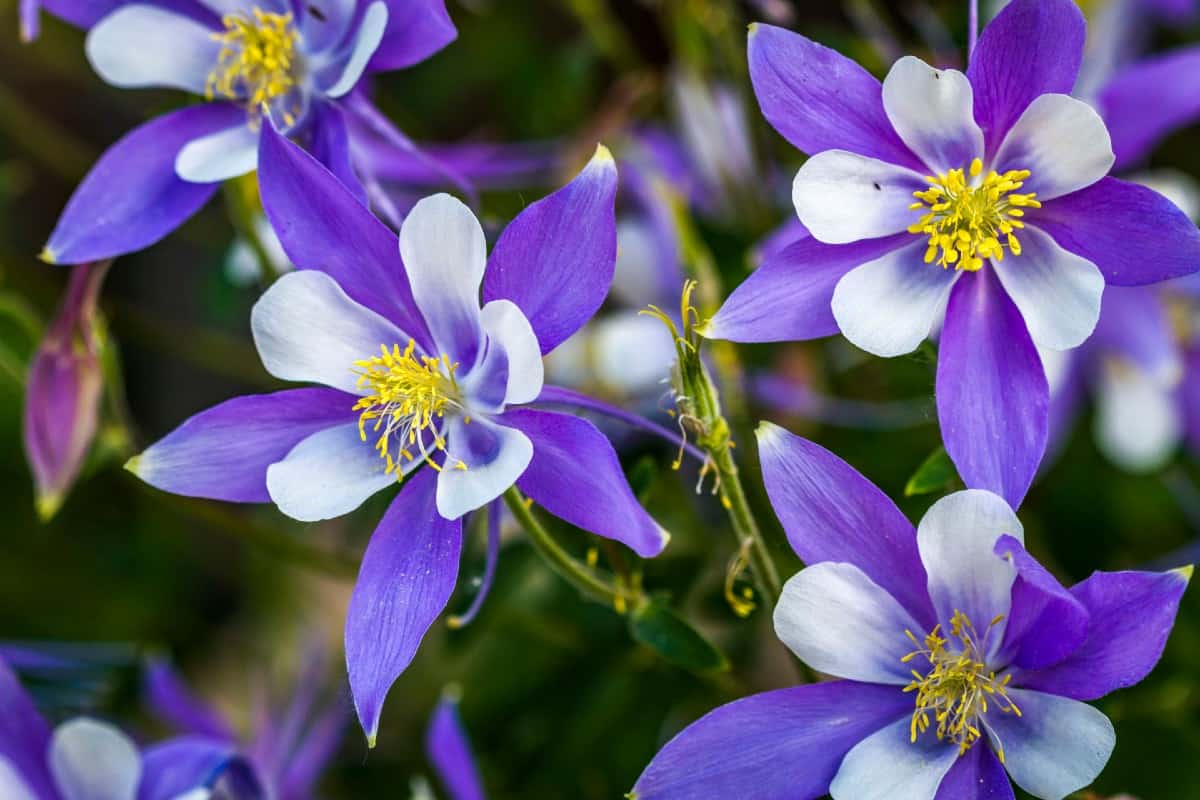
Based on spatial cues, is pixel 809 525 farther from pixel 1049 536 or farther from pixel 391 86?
pixel 391 86

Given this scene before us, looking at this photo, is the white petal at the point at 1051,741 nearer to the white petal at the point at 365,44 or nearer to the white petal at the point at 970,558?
the white petal at the point at 970,558

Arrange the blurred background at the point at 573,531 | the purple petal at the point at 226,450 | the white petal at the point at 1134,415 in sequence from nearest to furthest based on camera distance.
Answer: the purple petal at the point at 226,450 < the blurred background at the point at 573,531 < the white petal at the point at 1134,415

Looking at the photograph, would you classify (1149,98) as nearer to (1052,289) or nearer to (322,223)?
(1052,289)

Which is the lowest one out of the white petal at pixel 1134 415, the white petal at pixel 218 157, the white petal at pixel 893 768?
the white petal at pixel 1134 415

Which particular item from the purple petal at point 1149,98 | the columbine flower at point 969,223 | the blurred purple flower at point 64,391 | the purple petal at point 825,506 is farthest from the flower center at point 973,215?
the blurred purple flower at point 64,391

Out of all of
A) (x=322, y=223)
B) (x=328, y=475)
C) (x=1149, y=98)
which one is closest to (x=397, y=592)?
(x=328, y=475)

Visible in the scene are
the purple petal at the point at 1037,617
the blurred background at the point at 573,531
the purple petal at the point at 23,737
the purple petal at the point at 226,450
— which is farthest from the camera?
the blurred background at the point at 573,531

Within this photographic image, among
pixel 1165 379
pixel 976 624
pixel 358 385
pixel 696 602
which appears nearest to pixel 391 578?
pixel 358 385
